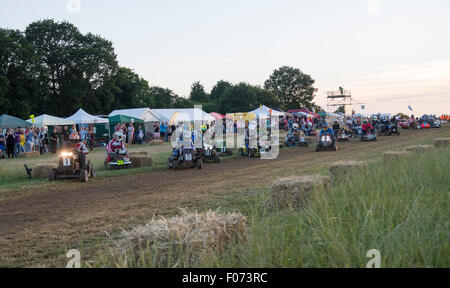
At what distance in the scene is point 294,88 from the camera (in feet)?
317

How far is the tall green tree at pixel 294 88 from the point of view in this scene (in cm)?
9550

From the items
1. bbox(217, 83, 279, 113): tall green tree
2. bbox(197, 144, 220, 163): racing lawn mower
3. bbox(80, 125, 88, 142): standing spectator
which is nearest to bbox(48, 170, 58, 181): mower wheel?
bbox(197, 144, 220, 163): racing lawn mower

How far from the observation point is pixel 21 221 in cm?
664

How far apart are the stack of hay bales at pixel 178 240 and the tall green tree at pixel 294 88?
92943 mm

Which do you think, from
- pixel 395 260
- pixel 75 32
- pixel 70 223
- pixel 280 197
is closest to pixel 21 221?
pixel 70 223

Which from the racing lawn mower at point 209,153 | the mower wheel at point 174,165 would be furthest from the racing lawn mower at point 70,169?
the racing lawn mower at point 209,153

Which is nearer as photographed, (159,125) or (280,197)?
(280,197)

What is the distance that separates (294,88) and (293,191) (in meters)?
93.2

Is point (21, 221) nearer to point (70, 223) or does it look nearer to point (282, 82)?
point (70, 223)

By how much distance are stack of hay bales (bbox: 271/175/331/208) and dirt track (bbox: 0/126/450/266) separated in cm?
156

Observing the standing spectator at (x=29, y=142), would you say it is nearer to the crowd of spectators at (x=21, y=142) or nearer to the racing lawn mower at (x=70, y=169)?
the crowd of spectators at (x=21, y=142)

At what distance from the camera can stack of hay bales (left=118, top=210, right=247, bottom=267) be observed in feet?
10.2

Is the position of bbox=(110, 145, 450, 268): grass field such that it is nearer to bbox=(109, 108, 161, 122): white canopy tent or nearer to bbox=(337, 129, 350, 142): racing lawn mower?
bbox=(337, 129, 350, 142): racing lawn mower
